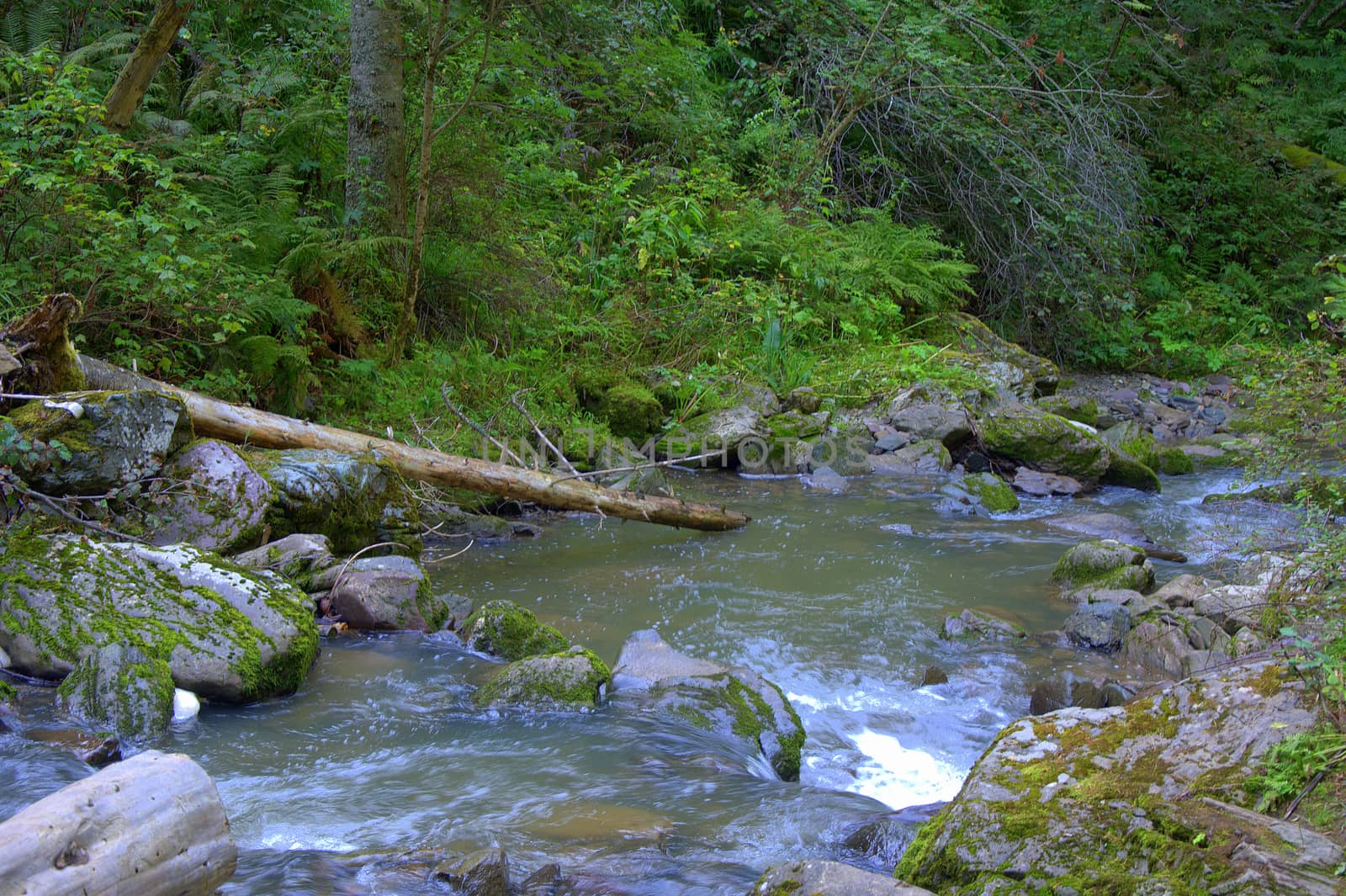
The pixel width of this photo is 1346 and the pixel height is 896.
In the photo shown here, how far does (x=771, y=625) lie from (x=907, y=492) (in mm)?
3757

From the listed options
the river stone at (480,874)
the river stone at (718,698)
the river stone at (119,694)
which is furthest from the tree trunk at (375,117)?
the river stone at (480,874)

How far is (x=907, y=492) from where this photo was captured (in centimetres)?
949

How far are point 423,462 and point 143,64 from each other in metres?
3.78

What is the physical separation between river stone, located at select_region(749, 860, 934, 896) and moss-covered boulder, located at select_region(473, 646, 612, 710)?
6.54 ft

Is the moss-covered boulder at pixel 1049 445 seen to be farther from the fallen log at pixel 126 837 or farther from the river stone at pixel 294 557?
the fallen log at pixel 126 837

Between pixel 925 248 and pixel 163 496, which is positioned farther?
pixel 925 248

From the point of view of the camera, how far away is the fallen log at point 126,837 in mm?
2410

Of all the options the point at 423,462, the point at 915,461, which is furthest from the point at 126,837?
the point at 915,461

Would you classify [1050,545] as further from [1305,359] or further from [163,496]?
[163,496]

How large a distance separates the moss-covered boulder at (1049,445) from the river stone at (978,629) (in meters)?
4.27

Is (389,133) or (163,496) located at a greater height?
(389,133)

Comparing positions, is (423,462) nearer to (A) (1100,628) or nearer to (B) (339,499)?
(B) (339,499)

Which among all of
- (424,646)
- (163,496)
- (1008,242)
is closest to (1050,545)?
(424,646)

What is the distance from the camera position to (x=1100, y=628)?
5.91 meters
